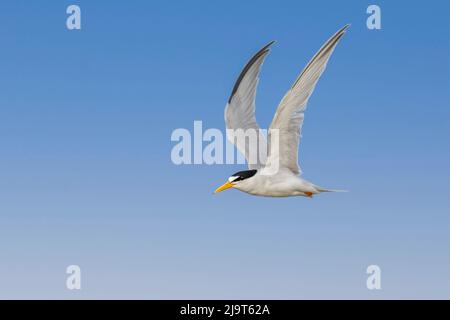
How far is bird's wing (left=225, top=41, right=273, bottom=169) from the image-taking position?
49.6 feet

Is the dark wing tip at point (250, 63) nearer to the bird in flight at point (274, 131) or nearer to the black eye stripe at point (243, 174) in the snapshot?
the bird in flight at point (274, 131)

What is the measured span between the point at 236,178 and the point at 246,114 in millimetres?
2130

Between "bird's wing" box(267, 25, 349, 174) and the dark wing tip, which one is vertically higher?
the dark wing tip

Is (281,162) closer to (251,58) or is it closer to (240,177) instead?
(240,177)

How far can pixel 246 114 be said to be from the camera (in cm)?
1549

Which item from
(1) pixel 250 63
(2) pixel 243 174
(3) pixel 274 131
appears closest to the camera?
(3) pixel 274 131

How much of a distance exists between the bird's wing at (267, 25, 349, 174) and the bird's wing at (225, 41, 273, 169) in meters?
1.32

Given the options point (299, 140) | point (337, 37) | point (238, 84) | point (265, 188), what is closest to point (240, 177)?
point (265, 188)

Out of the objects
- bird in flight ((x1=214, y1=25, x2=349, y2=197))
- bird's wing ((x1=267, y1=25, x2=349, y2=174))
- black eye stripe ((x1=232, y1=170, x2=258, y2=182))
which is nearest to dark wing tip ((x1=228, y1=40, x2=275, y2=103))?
bird in flight ((x1=214, y1=25, x2=349, y2=197))

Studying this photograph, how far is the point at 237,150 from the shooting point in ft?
50.4

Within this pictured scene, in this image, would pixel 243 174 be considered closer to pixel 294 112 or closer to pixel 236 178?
pixel 236 178

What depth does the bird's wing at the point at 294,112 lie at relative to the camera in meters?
12.0

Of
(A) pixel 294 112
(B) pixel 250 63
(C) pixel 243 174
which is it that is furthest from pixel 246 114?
(A) pixel 294 112

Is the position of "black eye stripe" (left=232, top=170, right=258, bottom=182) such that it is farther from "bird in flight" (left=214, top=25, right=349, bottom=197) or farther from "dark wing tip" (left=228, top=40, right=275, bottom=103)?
"dark wing tip" (left=228, top=40, right=275, bottom=103)
